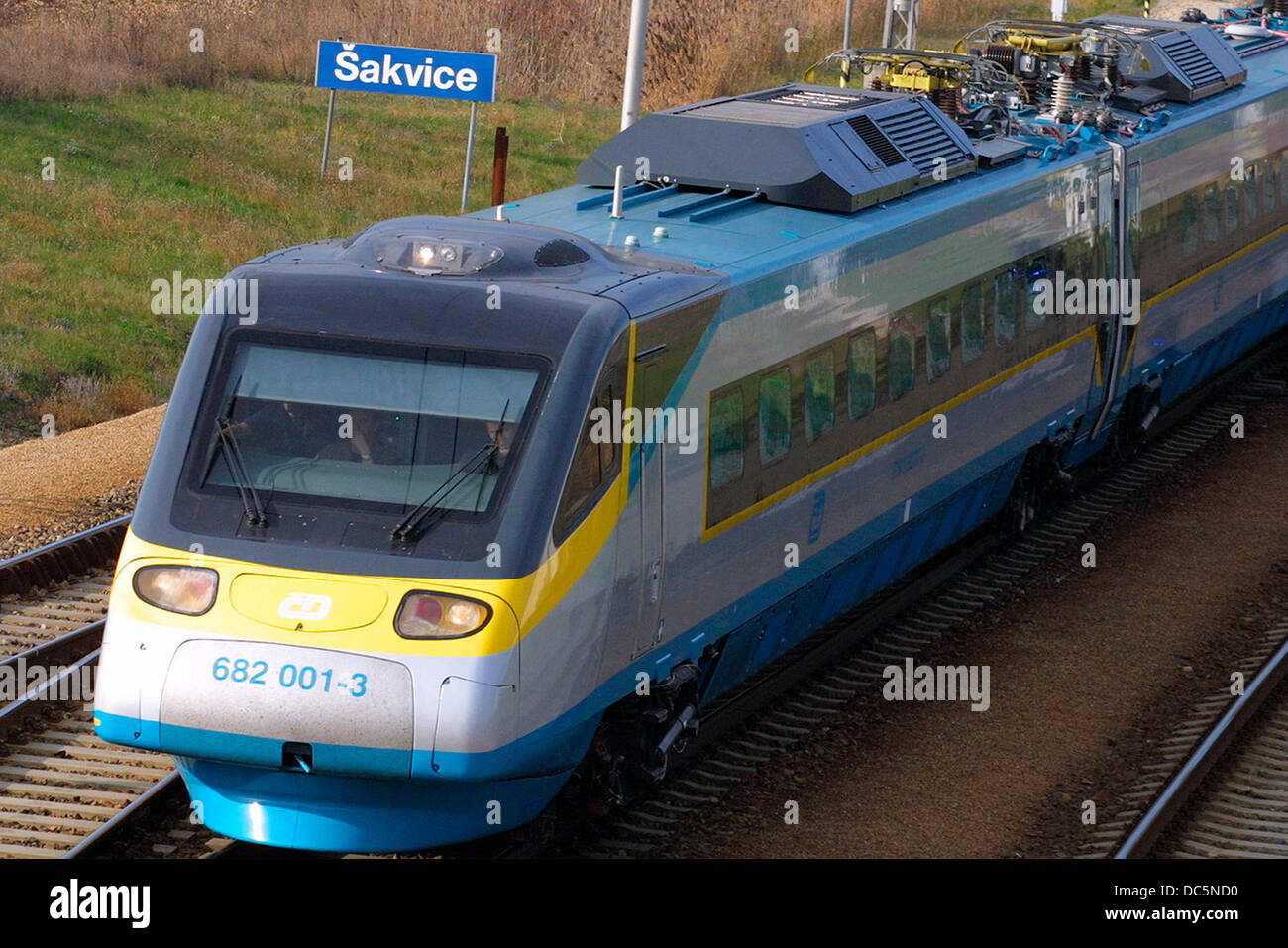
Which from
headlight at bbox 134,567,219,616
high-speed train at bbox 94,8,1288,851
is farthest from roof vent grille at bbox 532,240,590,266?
headlight at bbox 134,567,219,616

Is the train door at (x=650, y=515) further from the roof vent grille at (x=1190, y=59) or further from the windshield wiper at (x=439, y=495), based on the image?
the roof vent grille at (x=1190, y=59)

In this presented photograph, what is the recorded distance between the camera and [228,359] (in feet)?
26.8

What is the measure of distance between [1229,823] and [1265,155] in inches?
393

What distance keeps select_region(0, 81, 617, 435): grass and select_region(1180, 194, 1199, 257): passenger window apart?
32.7ft

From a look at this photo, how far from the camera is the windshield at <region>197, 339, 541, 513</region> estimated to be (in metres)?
7.82

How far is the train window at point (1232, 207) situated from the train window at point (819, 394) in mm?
8196

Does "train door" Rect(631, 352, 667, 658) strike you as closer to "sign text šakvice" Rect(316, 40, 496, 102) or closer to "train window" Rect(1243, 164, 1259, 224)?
"sign text šakvice" Rect(316, 40, 496, 102)

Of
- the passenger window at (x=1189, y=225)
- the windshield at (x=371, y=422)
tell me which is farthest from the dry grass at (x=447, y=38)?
the windshield at (x=371, y=422)

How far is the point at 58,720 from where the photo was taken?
33.5ft

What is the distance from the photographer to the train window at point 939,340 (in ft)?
38.1

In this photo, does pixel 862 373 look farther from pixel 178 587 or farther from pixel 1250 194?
pixel 1250 194

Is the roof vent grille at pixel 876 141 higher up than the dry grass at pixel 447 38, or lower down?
higher up

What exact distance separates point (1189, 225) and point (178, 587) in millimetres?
11107
